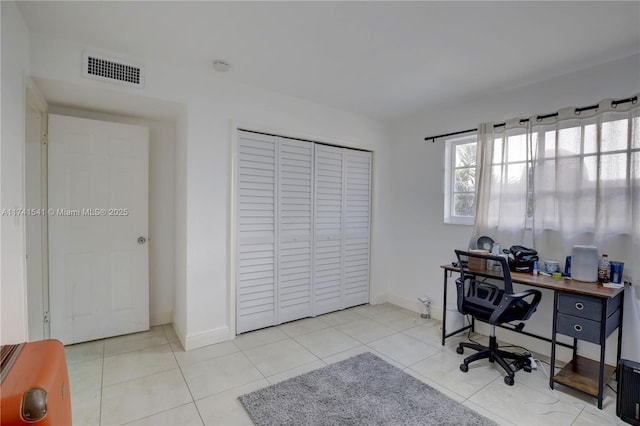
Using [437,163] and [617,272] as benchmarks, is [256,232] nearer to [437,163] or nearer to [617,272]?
[437,163]

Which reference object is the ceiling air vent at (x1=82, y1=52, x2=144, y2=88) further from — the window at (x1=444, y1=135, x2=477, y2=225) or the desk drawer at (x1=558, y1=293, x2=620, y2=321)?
the desk drawer at (x1=558, y1=293, x2=620, y2=321)

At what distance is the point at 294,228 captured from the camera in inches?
133

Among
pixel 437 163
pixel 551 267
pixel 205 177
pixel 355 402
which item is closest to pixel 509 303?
pixel 551 267

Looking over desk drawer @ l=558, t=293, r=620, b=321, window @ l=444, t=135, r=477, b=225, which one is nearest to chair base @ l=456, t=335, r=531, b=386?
desk drawer @ l=558, t=293, r=620, b=321

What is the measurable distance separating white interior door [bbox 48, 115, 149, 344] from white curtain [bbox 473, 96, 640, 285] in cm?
341

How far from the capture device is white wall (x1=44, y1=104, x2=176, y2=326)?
3.24 m

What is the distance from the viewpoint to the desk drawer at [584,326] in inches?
78.9

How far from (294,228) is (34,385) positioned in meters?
2.50

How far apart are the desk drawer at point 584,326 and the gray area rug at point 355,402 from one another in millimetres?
874

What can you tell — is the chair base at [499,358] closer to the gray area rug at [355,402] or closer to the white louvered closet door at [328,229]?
the gray area rug at [355,402]

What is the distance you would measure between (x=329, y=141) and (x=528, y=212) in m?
2.10

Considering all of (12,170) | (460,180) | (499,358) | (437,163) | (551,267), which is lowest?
(499,358)

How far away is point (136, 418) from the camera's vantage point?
1848mm

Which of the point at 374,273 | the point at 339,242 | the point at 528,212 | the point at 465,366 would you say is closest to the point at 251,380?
the point at 465,366
